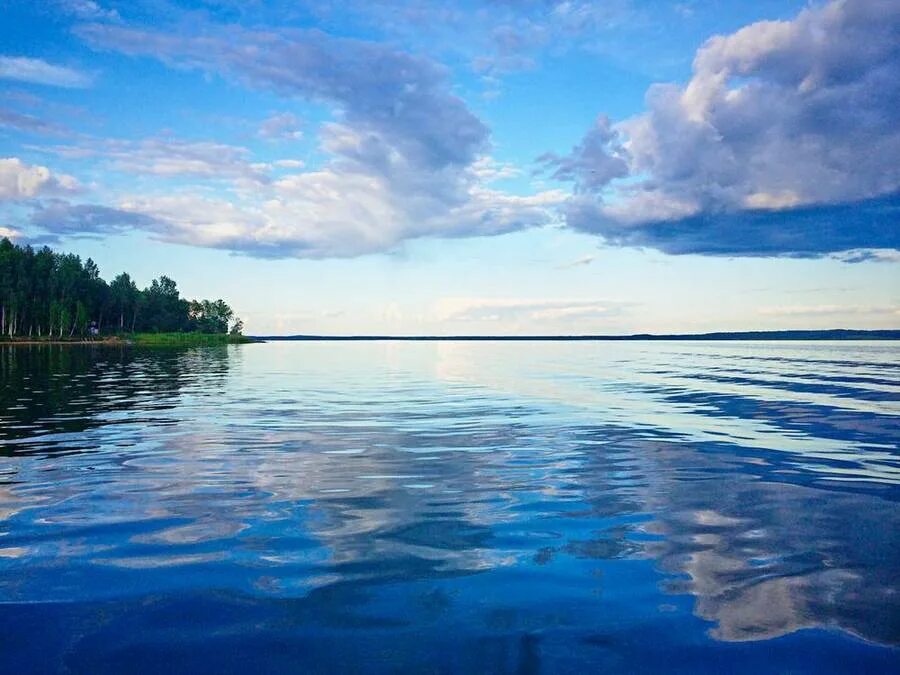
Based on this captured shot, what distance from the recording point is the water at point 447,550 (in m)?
6.84

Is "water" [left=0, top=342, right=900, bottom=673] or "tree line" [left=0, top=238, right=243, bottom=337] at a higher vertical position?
"tree line" [left=0, top=238, right=243, bottom=337]

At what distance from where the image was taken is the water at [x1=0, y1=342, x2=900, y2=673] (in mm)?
6844

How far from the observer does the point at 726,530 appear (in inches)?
441

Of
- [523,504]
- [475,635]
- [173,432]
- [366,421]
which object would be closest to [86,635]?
[475,635]

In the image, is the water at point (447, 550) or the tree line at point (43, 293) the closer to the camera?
the water at point (447, 550)

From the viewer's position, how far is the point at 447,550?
10.0 m

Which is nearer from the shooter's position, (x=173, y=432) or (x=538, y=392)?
(x=173, y=432)

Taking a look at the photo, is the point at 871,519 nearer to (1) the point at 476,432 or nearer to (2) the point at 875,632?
(2) the point at 875,632

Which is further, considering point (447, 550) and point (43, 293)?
point (43, 293)

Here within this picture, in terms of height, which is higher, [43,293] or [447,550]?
[43,293]

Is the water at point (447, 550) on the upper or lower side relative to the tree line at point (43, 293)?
lower

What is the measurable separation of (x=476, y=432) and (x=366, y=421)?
535 cm

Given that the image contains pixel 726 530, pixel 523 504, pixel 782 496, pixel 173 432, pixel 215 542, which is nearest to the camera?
pixel 215 542

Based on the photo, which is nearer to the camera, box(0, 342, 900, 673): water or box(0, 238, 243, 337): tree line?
box(0, 342, 900, 673): water
